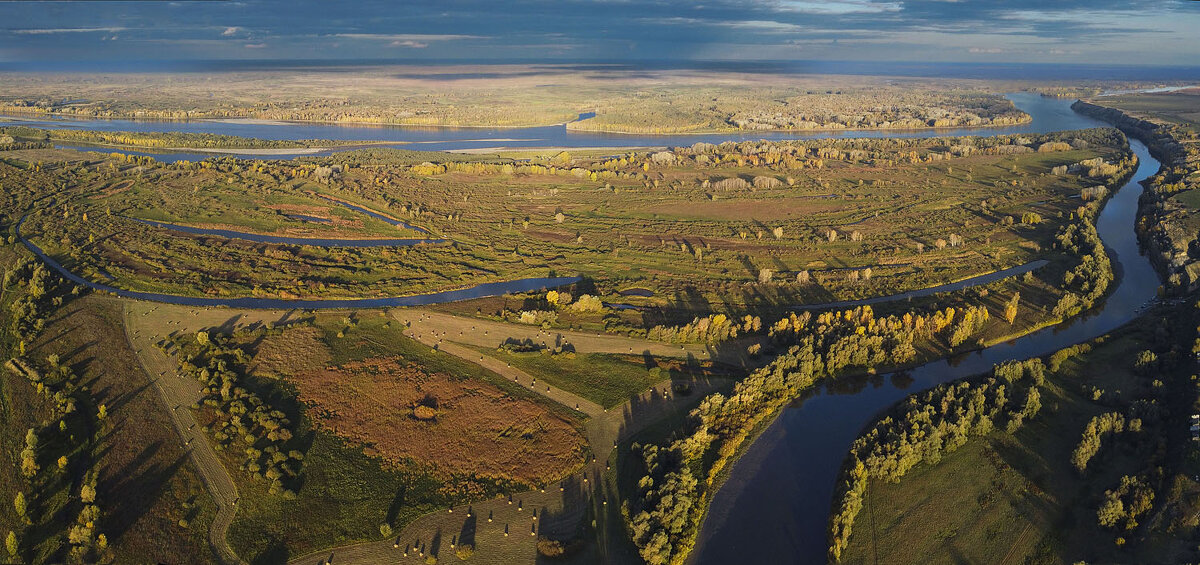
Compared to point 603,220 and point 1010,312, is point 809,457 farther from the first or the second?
point 603,220

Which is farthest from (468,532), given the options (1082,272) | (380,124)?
(380,124)

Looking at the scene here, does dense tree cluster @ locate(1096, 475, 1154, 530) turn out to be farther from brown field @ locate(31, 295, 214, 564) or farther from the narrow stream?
brown field @ locate(31, 295, 214, 564)

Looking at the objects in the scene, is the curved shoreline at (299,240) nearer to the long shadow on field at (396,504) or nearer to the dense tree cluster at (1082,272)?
the long shadow on field at (396,504)

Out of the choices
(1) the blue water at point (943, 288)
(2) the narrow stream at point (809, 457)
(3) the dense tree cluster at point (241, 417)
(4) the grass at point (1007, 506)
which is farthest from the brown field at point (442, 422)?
(1) the blue water at point (943, 288)

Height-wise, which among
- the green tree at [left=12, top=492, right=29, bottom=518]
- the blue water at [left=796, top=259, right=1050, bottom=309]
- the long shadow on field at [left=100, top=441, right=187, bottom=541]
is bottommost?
the long shadow on field at [left=100, top=441, right=187, bottom=541]

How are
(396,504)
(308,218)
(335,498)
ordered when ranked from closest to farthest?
(396,504) → (335,498) → (308,218)

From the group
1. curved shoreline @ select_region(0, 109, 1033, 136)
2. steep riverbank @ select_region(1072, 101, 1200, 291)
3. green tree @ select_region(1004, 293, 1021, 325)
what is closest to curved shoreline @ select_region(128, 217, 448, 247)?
green tree @ select_region(1004, 293, 1021, 325)

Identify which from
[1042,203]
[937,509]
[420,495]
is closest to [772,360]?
[937,509]
